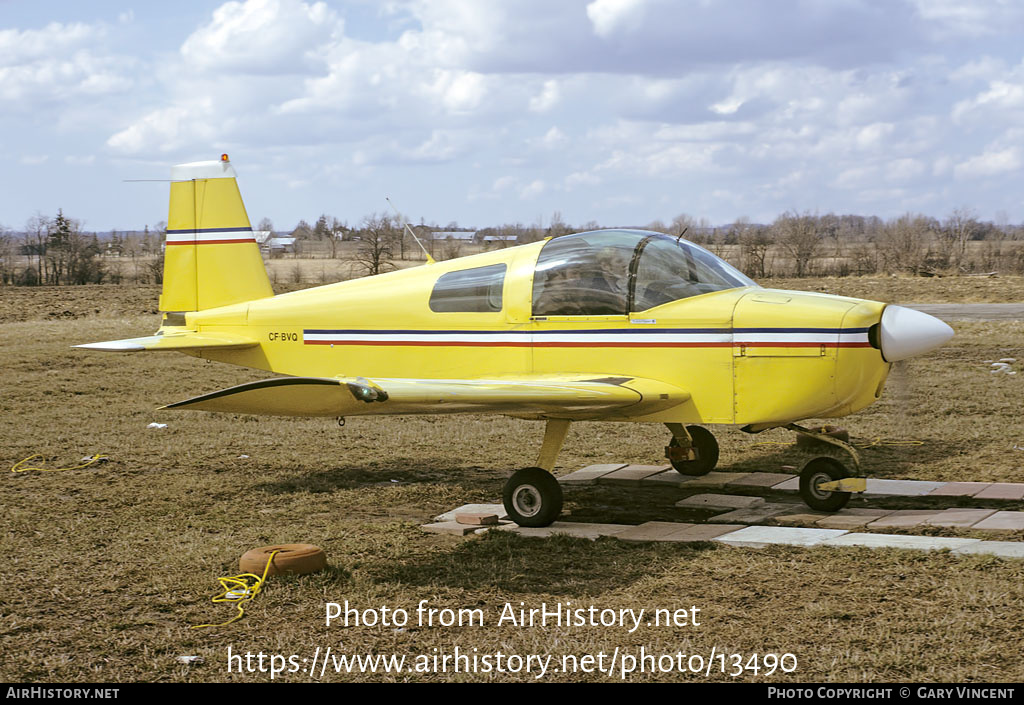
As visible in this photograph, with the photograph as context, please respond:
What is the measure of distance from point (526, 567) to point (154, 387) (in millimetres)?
10956

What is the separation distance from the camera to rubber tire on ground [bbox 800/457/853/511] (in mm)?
8039

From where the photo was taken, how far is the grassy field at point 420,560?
5121 millimetres

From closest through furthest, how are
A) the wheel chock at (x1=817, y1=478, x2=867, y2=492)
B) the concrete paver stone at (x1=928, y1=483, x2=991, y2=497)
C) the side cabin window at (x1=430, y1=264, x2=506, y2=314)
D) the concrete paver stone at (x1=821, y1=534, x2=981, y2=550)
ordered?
the concrete paver stone at (x1=821, y1=534, x2=981, y2=550) → the wheel chock at (x1=817, y1=478, x2=867, y2=492) → the concrete paver stone at (x1=928, y1=483, x2=991, y2=497) → the side cabin window at (x1=430, y1=264, x2=506, y2=314)

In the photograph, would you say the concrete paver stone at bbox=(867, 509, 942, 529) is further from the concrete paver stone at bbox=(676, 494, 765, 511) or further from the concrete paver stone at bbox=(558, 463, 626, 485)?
the concrete paver stone at bbox=(558, 463, 626, 485)

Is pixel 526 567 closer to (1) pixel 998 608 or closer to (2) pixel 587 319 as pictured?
(2) pixel 587 319

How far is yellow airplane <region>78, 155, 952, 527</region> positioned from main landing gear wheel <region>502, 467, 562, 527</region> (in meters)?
0.01

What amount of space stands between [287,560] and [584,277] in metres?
3.49

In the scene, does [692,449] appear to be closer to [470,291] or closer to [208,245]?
[470,291]

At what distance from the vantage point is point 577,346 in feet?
27.2

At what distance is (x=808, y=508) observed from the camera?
8336 mm

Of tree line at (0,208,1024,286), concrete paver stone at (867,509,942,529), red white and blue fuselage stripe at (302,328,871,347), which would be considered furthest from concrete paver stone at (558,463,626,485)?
tree line at (0,208,1024,286)

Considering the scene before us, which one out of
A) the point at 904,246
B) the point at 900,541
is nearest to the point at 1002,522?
the point at 900,541

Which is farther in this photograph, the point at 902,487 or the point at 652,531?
the point at 902,487

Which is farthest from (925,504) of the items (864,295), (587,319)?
(864,295)
